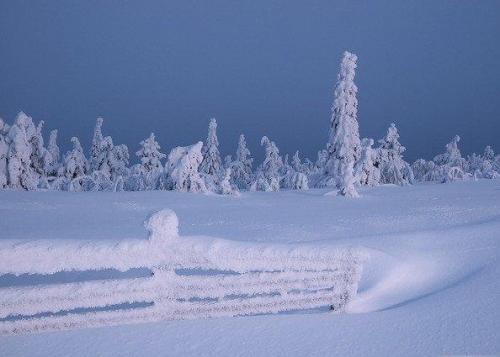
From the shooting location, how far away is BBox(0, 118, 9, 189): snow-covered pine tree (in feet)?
63.2

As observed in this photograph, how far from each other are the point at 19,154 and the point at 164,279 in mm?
19223

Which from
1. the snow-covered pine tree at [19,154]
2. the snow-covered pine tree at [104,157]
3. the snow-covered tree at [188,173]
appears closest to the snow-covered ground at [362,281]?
the snow-covered tree at [188,173]

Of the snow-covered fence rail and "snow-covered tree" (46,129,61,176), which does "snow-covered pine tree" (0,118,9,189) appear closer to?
"snow-covered tree" (46,129,61,176)

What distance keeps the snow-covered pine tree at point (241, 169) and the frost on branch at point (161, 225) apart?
40168 millimetres

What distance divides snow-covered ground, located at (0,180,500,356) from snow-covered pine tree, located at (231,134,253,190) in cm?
3086

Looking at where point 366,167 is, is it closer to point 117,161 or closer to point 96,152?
point 117,161

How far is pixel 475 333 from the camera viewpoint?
12.9 feet

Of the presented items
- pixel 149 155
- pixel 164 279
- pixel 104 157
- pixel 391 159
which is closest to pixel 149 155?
pixel 149 155

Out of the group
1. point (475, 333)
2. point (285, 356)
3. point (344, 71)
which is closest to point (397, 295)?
point (475, 333)

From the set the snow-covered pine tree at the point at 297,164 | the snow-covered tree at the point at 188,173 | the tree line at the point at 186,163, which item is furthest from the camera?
the snow-covered pine tree at the point at 297,164

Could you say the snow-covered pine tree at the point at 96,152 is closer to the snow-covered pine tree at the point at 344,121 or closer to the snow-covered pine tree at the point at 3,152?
the snow-covered pine tree at the point at 3,152

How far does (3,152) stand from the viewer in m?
19.4

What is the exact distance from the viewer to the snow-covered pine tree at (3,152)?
1925 centimetres

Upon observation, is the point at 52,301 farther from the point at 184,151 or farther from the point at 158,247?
the point at 184,151
